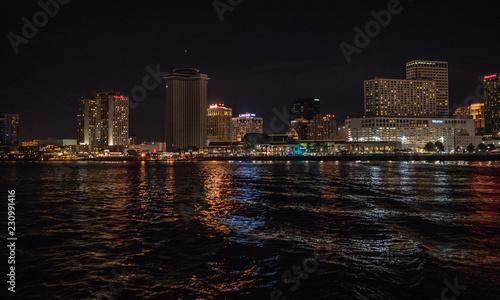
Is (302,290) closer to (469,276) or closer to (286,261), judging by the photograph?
(286,261)

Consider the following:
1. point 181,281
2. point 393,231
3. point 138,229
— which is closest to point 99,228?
point 138,229

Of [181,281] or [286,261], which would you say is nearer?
[181,281]

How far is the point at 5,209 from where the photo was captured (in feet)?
98.9

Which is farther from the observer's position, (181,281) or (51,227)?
(51,227)

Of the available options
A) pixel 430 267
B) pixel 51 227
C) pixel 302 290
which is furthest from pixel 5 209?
pixel 430 267

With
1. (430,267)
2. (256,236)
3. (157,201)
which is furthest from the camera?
(157,201)

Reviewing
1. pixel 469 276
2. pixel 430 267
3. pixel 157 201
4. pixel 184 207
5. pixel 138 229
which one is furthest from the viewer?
pixel 157 201

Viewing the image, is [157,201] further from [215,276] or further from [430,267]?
[430,267]

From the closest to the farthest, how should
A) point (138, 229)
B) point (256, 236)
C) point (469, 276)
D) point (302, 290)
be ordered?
point (302, 290) → point (469, 276) → point (256, 236) → point (138, 229)

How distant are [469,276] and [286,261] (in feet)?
21.5

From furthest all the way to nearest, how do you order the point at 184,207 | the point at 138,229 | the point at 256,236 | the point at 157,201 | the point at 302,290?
the point at 157,201 → the point at 184,207 → the point at 138,229 → the point at 256,236 → the point at 302,290

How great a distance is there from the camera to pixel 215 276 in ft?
42.8

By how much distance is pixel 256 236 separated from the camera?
62.6ft

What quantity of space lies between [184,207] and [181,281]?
17.6 m
